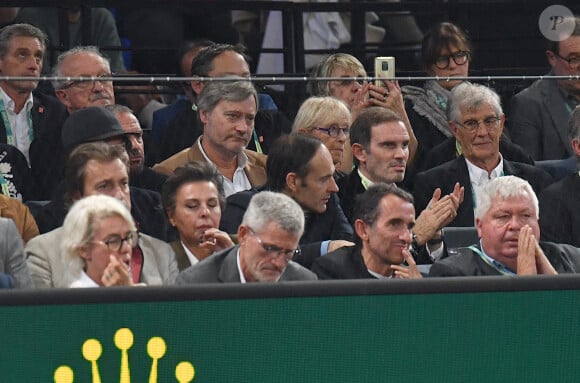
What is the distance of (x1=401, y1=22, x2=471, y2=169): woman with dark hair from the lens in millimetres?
10414

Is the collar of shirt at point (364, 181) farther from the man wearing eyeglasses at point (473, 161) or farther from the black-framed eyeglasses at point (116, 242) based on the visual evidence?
the black-framed eyeglasses at point (116, 242)

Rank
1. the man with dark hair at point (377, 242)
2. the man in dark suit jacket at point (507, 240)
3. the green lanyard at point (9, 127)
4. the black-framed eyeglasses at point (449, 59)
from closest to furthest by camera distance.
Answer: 1. the man in dark suit jacket at point (507, 240)
2. the man with dark hair at point (377, 242)
3. the green lanyard at point (9, 127)
4. the black-framed eyeglasses at point (449, 59)

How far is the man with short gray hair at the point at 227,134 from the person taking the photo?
30.6ft

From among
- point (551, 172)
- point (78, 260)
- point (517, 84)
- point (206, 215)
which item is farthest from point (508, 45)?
point (78, 260)

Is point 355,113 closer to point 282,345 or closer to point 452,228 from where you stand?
point 452,228

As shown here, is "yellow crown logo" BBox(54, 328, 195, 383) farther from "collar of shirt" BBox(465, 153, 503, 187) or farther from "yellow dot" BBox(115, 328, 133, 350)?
"collar of shirt" BBox(465, 153, 503, 187)

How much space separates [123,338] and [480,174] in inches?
151

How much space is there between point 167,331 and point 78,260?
1.06 metres

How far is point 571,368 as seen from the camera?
21.9 ft

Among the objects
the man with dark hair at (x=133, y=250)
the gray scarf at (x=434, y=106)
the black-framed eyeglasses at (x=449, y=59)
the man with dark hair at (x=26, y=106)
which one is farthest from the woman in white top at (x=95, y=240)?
the black-framed eyeglasses at (x=449, y=59)

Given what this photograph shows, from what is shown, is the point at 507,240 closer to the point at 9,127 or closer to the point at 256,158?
the point at 256,158

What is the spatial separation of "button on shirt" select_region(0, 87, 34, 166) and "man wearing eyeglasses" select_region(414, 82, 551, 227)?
90.9 inches

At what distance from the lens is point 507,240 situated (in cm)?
818

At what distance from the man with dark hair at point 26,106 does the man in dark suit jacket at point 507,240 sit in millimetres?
2456
